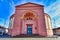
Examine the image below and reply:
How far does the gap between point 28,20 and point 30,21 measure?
149mm

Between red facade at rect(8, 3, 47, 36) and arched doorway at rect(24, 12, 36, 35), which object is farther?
arched doorway at rect(24, 12, 36, 35)

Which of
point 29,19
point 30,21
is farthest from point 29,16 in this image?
point 30,21

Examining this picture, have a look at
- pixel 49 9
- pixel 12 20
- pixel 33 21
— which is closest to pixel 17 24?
pixel 12 20

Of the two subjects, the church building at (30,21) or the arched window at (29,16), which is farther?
the arched window at (29,16)

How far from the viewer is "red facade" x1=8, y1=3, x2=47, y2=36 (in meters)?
6.15

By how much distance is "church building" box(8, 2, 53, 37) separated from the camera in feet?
20.0

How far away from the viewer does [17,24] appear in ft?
20.7

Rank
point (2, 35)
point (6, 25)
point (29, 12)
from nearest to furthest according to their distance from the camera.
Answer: point (2, 35) → point (6, 25) → point (29, 12)

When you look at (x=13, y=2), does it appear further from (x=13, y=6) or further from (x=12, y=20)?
(x=12, y=20)

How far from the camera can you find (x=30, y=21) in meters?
6.55

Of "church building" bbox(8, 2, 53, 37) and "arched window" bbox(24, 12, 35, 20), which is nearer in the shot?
"church building" bbox(8, 2, 53, 37)

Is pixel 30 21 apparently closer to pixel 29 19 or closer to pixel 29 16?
pixel 29 19

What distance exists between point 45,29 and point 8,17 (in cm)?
218

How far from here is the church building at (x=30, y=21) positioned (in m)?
6.10
